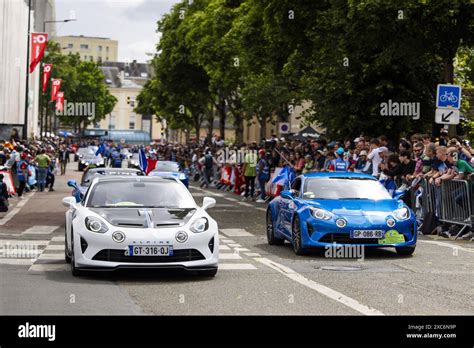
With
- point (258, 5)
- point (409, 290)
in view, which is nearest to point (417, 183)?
point (409, 290)

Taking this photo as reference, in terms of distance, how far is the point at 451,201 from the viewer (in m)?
20.7

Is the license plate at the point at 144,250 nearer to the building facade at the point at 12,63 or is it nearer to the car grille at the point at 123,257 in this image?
the car grille at the point at 123,257

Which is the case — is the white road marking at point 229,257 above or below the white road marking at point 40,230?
above

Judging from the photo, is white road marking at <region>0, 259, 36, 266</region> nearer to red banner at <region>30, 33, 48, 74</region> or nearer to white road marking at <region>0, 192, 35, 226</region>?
white road marking at <region>0, 192, 35, 226</region>

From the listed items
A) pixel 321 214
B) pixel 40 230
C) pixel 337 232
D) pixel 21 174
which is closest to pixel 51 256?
pixel 321 214

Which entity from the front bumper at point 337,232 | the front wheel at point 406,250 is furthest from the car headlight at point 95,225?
the front wheel at point 406,250

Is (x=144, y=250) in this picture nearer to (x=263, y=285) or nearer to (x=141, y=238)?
(x=141, y=238)

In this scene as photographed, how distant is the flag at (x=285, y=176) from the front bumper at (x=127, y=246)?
62.2ft

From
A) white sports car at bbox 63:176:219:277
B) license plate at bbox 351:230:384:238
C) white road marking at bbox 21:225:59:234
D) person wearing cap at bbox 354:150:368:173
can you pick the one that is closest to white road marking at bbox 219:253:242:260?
license plate at bbox 351:230:384:238

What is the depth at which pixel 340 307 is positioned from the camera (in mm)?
10617

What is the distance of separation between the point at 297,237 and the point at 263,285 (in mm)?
4079

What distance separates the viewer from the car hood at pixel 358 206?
16250 mm
